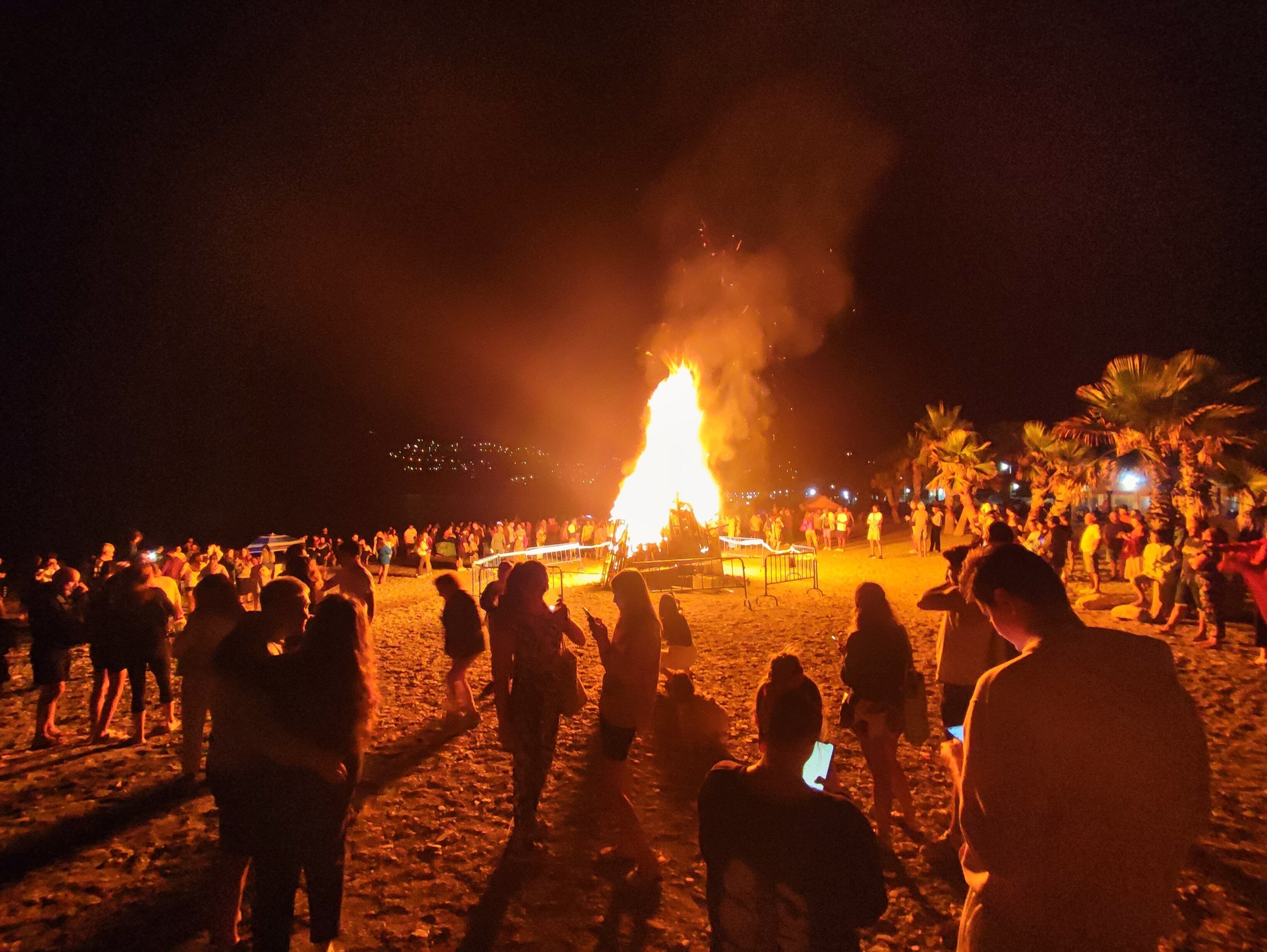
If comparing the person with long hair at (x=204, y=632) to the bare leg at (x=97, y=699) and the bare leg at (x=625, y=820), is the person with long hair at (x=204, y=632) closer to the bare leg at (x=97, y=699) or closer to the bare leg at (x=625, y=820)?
the bare leg at (x=97, y=699)

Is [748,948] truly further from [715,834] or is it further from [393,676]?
[393,676]

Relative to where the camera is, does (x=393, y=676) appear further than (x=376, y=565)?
No

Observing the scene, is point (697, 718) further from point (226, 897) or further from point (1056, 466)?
point (1056, 466)

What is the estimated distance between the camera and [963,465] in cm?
2675

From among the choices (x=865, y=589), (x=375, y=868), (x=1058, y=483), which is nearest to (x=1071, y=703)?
(x=865, y=589)

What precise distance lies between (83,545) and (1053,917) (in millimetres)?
55439

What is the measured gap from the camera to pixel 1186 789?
188 cm

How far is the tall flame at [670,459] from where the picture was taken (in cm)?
2241

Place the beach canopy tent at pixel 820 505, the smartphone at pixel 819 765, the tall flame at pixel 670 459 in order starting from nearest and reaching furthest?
the smartphone at pixel 819 765 → the tall flame at pixel 670 459 → the beach canopy tent at pixel 820 505

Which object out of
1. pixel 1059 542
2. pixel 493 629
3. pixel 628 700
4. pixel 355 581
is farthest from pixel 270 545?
Answer: pixel 1059 542

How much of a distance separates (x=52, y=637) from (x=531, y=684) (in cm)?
575

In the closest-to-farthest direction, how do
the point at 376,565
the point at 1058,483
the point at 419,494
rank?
the point at 1058,483, the point at 376,565, the point at 419,494

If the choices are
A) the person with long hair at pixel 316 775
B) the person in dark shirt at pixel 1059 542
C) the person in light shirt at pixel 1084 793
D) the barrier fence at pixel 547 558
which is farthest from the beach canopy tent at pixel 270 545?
the person in light shirt at pixel 1084 793

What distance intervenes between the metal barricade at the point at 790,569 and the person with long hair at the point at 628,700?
10359 millimetres
